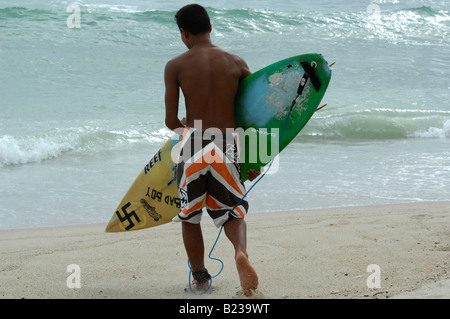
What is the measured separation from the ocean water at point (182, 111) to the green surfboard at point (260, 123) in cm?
142

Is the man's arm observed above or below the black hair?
below

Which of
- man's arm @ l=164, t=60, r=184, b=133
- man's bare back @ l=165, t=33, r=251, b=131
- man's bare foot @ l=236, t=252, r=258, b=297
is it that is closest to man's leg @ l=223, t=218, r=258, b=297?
man's bare foot @ l=236, t=252, r=258, b=297

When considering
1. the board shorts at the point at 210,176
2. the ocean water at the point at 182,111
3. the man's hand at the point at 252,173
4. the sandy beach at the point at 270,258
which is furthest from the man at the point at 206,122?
the ocean water at the point at 182,111

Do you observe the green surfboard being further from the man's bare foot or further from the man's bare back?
the man's bare foot

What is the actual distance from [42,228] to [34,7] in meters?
12.1

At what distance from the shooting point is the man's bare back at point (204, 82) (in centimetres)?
272

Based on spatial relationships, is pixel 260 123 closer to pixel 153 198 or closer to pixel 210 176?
pixel 210 176

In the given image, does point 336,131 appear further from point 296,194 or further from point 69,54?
point 69,54

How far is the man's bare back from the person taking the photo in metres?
2.72

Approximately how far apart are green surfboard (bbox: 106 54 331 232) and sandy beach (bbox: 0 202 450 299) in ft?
1.16

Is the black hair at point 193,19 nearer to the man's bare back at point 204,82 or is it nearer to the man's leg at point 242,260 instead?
the man's bare back at point 204,82

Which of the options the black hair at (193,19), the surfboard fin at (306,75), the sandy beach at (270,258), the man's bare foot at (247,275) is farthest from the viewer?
the surfboard fin at (306,75)

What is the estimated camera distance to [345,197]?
17.5ft

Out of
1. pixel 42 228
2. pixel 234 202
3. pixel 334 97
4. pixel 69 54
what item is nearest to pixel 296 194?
pixel 42 228
